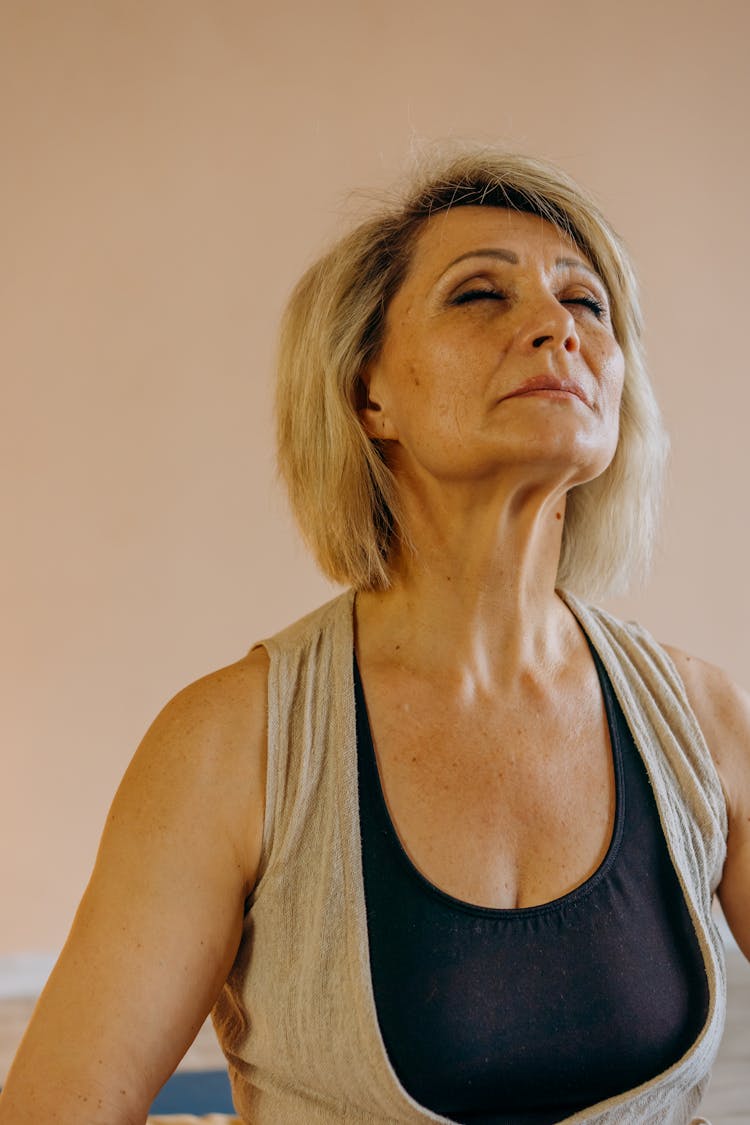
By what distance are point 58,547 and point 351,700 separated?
2049mm

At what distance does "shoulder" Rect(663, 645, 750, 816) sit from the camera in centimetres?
125

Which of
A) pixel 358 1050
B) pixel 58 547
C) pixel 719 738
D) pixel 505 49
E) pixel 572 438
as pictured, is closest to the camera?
pixel 358 1050

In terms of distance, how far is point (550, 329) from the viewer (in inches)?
47.5

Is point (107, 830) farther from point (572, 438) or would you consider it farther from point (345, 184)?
point (345, 184)

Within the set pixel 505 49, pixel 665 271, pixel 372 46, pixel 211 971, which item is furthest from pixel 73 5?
pixel 211 971

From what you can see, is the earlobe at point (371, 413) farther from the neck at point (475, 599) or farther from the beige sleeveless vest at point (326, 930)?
the beige sleeveless vest at point (326, 930)

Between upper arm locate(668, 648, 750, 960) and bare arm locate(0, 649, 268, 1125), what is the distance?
1.59 ft

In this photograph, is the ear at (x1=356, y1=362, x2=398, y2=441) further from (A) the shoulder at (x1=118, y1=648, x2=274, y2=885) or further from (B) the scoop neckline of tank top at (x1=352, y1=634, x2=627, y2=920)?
(A) the shoulder at (x1=118, y1=648, x2=274, y2=885)

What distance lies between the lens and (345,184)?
3.16 meters

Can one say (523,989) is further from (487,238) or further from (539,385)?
(487,238)

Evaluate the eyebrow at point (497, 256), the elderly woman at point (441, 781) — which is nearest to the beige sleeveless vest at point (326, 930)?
the elderly woman at point (441, 781)

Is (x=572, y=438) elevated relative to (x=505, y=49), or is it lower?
lower

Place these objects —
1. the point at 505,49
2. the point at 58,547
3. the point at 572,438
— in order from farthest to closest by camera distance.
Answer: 1. the point at 505,49
2. the point at 58,547
3. the point at 572,438

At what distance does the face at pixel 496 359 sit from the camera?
1.18 m
